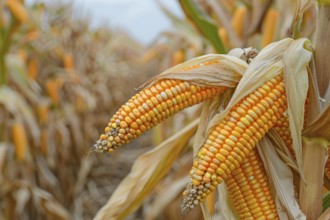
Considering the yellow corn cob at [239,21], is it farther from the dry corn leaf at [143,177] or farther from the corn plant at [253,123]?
the corn plant at [253,123]

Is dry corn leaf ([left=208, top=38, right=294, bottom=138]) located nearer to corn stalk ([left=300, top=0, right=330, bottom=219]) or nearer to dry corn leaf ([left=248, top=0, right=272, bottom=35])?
corn stalk ([left=300, top=0, right=330, bottom=219])

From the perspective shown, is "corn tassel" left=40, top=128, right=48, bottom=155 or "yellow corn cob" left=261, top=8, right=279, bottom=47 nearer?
"yellow corn cob" left=261, top=8, right=279, bottom=47

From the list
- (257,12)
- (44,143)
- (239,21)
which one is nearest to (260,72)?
(257,12)

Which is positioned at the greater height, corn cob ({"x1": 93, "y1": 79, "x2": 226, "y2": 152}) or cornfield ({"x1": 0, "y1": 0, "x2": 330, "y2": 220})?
corn cob ({"x1": 93, "y1": 79, "x2": 226, "y2": 152})

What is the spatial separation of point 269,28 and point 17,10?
160cm

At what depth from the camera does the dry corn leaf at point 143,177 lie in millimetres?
1553

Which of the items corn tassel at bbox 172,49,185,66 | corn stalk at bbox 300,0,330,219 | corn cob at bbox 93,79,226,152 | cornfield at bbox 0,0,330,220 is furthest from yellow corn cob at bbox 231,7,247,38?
corn cob at bbox 93,79,226,152

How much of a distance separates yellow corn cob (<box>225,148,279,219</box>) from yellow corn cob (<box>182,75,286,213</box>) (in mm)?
45

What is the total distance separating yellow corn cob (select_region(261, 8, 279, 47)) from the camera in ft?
8.16

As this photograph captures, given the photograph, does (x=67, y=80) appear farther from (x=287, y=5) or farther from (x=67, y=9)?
(x=287, y=5)

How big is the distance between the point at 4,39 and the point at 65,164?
2097mm

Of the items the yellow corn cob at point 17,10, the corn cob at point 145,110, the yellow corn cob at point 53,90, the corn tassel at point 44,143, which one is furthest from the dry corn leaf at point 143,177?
the yellow corn cob at point 53,90

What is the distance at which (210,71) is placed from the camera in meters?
1.16

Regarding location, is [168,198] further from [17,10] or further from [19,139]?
[17,10]
